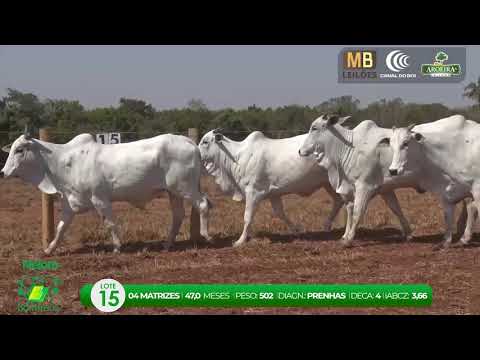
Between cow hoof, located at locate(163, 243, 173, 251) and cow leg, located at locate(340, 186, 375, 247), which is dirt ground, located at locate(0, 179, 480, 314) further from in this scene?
cow leg, located at locate(340, 186, 375, 247)

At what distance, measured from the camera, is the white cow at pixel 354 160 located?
355 inches

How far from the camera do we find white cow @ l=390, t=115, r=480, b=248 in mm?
8320

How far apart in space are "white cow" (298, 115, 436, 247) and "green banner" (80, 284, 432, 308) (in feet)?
10.6

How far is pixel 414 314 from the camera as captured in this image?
5.64 metres

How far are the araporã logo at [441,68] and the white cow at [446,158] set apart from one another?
1985mm

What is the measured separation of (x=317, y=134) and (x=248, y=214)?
60.2 inches

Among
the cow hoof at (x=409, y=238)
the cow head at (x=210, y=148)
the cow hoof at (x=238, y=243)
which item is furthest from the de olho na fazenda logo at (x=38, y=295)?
the cow hoof at (x=409, y=238)

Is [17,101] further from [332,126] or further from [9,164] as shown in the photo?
[332,126]

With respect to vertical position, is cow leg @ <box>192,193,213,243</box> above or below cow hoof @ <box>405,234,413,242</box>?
above

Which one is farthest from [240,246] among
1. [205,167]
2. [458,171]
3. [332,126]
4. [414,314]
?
[414,314]

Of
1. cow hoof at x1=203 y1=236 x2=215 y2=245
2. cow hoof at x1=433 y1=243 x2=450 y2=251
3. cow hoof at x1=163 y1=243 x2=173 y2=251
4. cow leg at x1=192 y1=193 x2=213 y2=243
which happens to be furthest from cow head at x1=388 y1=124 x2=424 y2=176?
cow hoof at x1=163 y1=243 x2=173 y2=251

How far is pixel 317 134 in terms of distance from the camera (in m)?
9.33

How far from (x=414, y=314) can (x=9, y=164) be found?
5.83m

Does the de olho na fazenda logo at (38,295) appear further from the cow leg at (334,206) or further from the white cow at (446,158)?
the cow leg at (334,206)
